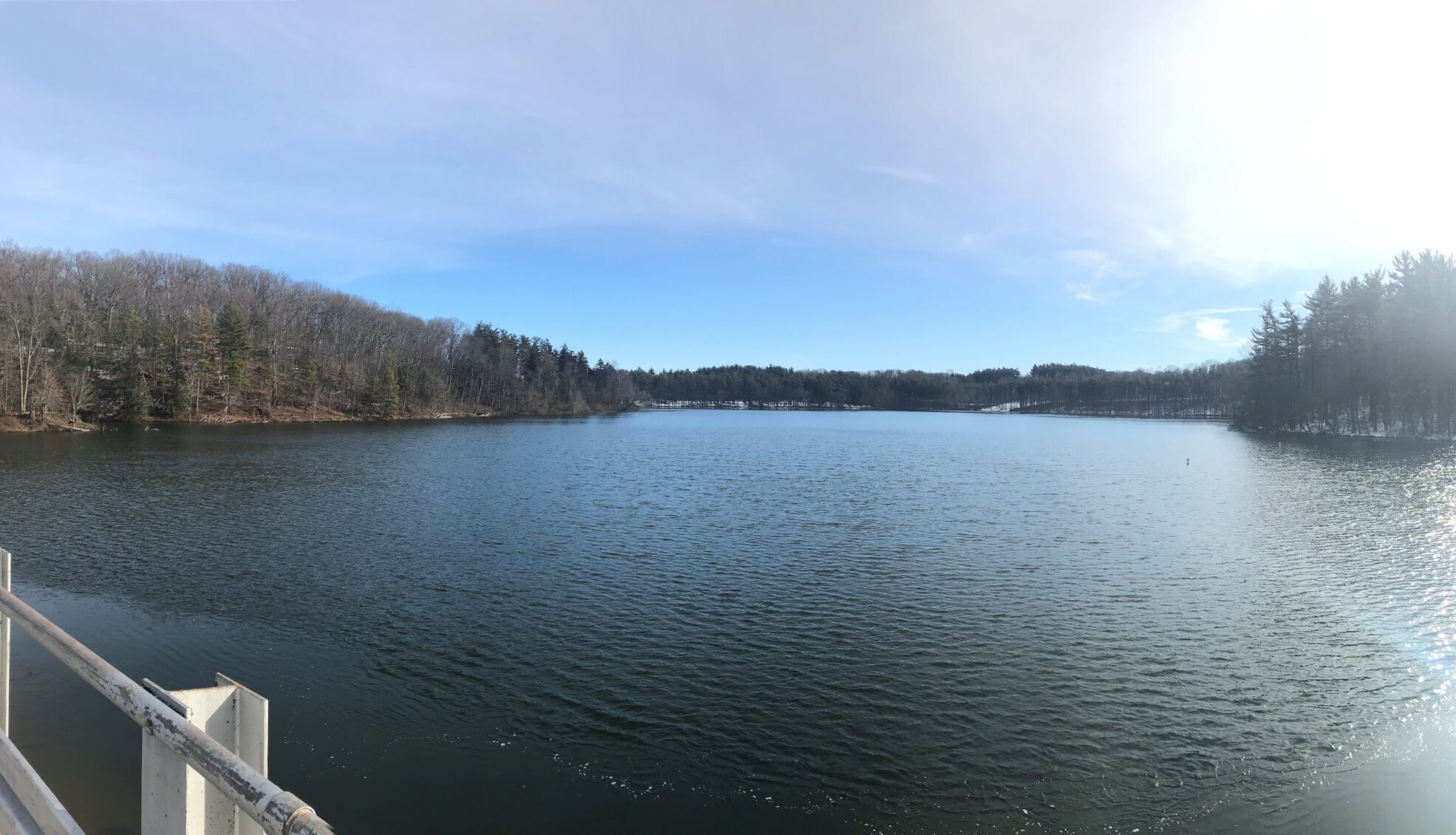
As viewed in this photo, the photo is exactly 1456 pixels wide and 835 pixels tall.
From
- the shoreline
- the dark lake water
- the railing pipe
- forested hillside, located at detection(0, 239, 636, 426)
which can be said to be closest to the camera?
the railing pipe

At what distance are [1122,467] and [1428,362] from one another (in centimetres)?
3404

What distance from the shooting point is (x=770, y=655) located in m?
12.4

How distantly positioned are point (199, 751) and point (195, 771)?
0.43m

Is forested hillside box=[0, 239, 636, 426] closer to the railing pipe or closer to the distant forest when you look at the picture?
the railing pipe

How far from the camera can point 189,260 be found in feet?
331

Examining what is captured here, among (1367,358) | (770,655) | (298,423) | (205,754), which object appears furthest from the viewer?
(298,423)

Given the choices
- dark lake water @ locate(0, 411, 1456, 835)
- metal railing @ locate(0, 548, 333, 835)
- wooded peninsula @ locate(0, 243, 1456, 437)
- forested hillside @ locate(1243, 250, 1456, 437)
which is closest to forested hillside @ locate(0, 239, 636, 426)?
wooded peninsula @ locate(0, 243, 1456, 437)

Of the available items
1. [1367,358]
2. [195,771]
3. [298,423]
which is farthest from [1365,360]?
[298,423]

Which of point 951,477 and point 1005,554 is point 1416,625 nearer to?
point 1005,554

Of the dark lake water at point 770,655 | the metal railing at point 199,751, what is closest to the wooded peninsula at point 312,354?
the dark lake water at point 770,655

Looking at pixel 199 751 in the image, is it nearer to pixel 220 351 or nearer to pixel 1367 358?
pixel 1367 358

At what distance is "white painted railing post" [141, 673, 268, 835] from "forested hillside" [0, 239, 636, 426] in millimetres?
75127

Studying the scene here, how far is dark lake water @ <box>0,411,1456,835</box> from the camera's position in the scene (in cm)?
840

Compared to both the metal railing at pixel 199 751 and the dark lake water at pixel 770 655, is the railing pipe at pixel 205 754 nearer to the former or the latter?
the metal railing at pixel 199 751
